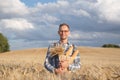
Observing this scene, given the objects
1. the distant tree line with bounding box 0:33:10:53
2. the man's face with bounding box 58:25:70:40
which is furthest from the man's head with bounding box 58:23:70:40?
the distant tree line with bounding box 0:33:10:53

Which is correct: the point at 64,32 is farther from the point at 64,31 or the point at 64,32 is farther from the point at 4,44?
the point at 4,44

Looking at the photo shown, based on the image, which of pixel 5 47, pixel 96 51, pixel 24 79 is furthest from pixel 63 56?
pixel 5 47

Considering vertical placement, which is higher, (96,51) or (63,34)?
(63,34)

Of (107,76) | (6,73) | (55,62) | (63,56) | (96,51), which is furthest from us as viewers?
(96,51)

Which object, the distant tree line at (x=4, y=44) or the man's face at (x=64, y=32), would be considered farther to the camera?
the distant tree line at (x=4, y=44)

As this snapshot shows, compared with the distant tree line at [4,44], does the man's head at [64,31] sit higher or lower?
higher

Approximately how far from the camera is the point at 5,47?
2921 inches

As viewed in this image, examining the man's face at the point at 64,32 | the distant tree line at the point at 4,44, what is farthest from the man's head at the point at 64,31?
the distant tree line at the point at 4,44

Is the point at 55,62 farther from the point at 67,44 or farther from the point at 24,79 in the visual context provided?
the point at 24,79

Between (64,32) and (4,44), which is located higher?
(64,32)

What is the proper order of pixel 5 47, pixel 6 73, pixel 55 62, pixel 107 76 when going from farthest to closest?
pixel 5 47 → pixel 55 62 → pixel 6 73 → pixel 107 76

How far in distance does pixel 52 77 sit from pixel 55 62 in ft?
5.75

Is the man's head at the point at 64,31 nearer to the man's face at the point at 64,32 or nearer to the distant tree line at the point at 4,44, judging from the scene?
the man's face at the point at 64,32

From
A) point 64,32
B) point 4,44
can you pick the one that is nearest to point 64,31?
point 64,32
